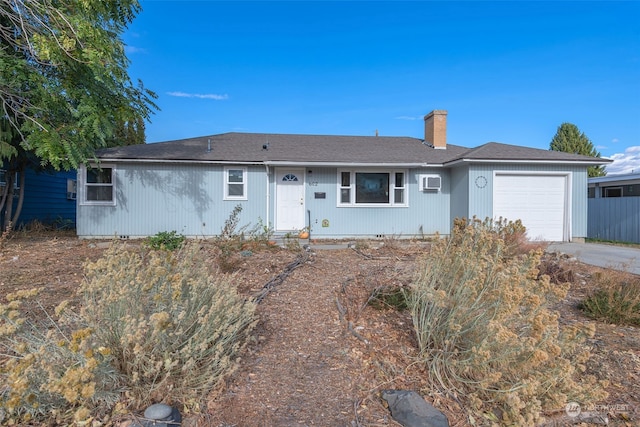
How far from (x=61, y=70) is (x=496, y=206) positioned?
1226cm

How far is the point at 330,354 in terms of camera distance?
311 centimetres

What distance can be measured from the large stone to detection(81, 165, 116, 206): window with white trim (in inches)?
418

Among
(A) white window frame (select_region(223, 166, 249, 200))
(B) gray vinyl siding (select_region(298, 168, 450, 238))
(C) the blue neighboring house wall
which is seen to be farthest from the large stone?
(C) the blue neighboring house wall

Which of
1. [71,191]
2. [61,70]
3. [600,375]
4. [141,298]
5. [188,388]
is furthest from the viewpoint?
[71,191]

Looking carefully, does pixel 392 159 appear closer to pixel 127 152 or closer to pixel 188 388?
pixel 127 152

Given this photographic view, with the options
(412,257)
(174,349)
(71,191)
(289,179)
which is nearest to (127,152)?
(289,179)

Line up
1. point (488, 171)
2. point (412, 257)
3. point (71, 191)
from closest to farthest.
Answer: point (412, 257), point (488, 171), point (71, 191)

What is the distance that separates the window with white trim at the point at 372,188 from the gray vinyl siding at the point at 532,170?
6.93 ft

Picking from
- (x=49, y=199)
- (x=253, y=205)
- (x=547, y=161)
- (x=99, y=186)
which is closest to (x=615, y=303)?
(x=547, y=161)

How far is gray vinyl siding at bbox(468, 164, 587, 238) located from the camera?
10.7 meters

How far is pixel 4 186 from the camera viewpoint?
11.0 meters

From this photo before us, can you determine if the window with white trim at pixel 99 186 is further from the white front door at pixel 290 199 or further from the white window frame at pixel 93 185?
the white front door at pixel 290 199

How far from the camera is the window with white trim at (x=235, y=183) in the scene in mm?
10891

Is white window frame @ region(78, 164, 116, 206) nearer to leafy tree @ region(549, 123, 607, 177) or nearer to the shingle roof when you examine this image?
the shingle roof
